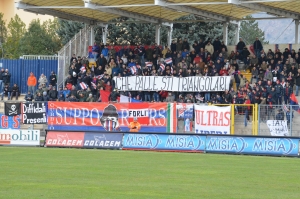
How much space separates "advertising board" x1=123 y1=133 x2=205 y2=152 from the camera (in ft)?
98.7

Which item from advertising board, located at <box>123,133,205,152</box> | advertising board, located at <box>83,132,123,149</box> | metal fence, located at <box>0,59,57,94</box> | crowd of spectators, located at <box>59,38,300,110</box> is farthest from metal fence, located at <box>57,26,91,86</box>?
advertising board, located at <box>123,133,205,152</box>

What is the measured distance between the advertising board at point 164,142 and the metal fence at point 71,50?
52.1ft

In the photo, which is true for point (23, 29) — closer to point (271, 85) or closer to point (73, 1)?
point (73, 1)

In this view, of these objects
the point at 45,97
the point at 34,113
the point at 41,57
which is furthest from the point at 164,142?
the point at 41,57

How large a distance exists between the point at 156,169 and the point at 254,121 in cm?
1150

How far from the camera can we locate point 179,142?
3039 centimetres

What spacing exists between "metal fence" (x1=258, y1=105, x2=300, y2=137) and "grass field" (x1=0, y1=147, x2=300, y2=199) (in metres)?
4.10

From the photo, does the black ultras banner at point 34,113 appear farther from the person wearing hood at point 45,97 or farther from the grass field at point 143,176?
the grass field at point 143,176

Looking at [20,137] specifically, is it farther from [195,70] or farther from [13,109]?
[195,70]

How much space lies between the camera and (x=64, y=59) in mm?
46750

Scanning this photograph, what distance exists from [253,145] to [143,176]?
11.3 m

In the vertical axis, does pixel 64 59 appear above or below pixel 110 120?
above

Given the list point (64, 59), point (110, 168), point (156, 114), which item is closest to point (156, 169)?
point (110, 168)

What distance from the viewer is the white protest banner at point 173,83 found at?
125 feet
